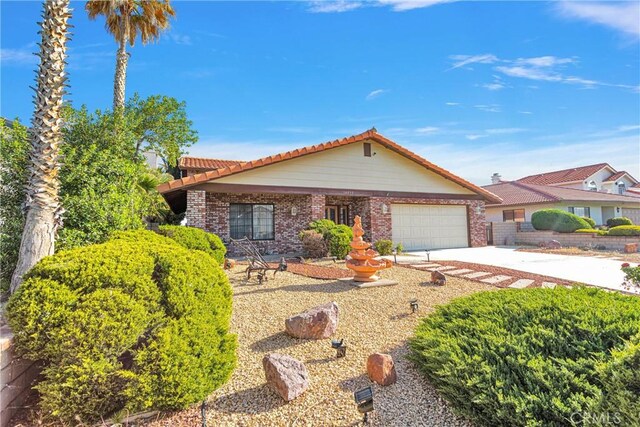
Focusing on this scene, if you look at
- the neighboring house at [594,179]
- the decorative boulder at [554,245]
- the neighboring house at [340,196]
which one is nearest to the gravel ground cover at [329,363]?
the neighboring house at [340,196]

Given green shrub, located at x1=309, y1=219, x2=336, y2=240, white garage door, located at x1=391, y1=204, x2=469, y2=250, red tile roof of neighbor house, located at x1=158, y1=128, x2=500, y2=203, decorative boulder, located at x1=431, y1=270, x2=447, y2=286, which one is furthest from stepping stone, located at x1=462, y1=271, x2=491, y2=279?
red tile roof of neighbor house, located at x1=158, y1=128, x2=500, y2=203

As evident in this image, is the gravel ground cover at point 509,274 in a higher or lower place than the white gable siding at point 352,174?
lower

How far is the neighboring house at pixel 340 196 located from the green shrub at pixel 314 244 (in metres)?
2.11

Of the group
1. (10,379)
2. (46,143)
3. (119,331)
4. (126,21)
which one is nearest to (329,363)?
(119,331)

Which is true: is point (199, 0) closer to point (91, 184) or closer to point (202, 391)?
point (91, 184)

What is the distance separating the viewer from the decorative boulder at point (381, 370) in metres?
3.28

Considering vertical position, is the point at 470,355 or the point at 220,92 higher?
the point at 220,92

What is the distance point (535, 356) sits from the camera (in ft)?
9.12

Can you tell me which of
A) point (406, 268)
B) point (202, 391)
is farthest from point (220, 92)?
point (202, 391)

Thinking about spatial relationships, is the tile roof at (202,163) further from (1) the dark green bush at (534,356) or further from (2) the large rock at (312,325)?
(1) the dark green bush at (534,356)

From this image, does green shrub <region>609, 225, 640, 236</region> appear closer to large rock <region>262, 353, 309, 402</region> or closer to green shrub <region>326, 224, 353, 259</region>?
green shrub <region>326, 224, 353, 259</region>

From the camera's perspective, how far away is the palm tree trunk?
12.3 metres

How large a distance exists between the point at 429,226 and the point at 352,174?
202 inches

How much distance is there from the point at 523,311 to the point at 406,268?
6.35 m
